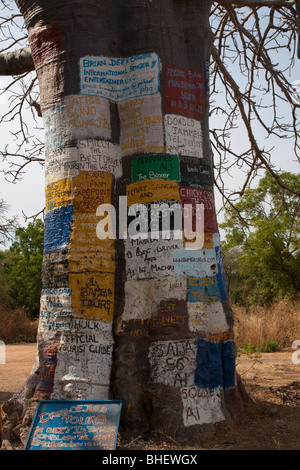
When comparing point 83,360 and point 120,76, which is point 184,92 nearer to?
point 120,76

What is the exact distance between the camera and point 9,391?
583 centimetres

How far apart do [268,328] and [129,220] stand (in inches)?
278

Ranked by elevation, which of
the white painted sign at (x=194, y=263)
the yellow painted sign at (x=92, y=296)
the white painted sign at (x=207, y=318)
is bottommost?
the white painted sign at (x=207, y=318)

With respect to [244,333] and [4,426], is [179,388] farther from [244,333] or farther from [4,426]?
[244,333]

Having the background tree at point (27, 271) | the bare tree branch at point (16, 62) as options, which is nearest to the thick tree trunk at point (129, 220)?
the bare tree branch at point (16, 62)

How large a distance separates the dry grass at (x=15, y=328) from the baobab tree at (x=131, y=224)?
12273 mm

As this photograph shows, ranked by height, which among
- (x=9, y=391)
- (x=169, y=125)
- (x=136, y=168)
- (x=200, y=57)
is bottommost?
(x=9, y=391)

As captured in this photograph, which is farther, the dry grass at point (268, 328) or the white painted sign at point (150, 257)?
the dry grass at point (268, 328)

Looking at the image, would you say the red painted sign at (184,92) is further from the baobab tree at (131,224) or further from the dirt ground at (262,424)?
the dirt ground at (262,424)

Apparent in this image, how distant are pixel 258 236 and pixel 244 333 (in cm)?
899

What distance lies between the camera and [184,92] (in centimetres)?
409

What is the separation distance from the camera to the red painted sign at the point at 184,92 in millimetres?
4016

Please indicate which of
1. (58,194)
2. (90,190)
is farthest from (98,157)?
(58,194)
